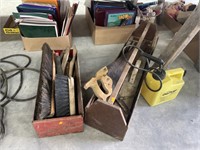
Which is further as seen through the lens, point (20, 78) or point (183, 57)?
point (183, 57)

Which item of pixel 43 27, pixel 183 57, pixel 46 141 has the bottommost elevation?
pixel 46 141

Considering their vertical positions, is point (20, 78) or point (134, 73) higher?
point (134, 73)

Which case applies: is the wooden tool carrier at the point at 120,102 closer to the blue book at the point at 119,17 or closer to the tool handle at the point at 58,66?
the blue book at the point at 119,17

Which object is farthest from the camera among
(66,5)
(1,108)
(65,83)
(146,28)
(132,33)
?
(66,5)

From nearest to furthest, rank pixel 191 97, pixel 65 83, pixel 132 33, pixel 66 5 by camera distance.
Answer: pixel 65 83 < pixel 191 97 < pixel 132 33 < pixel 66 5

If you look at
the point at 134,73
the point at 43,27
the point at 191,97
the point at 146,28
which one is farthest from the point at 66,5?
the point at 191,97

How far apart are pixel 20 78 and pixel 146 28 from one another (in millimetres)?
1123

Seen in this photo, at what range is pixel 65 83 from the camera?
1.07 meters

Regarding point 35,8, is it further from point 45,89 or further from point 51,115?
point 51,115

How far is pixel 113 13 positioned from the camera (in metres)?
1.59

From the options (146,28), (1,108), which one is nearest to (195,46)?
(146,28)

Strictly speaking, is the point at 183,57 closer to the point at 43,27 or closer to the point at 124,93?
the point at 124,93

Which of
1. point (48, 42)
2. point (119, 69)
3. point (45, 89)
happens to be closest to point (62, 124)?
point (45, 89)

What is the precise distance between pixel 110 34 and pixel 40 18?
655 millimetres
